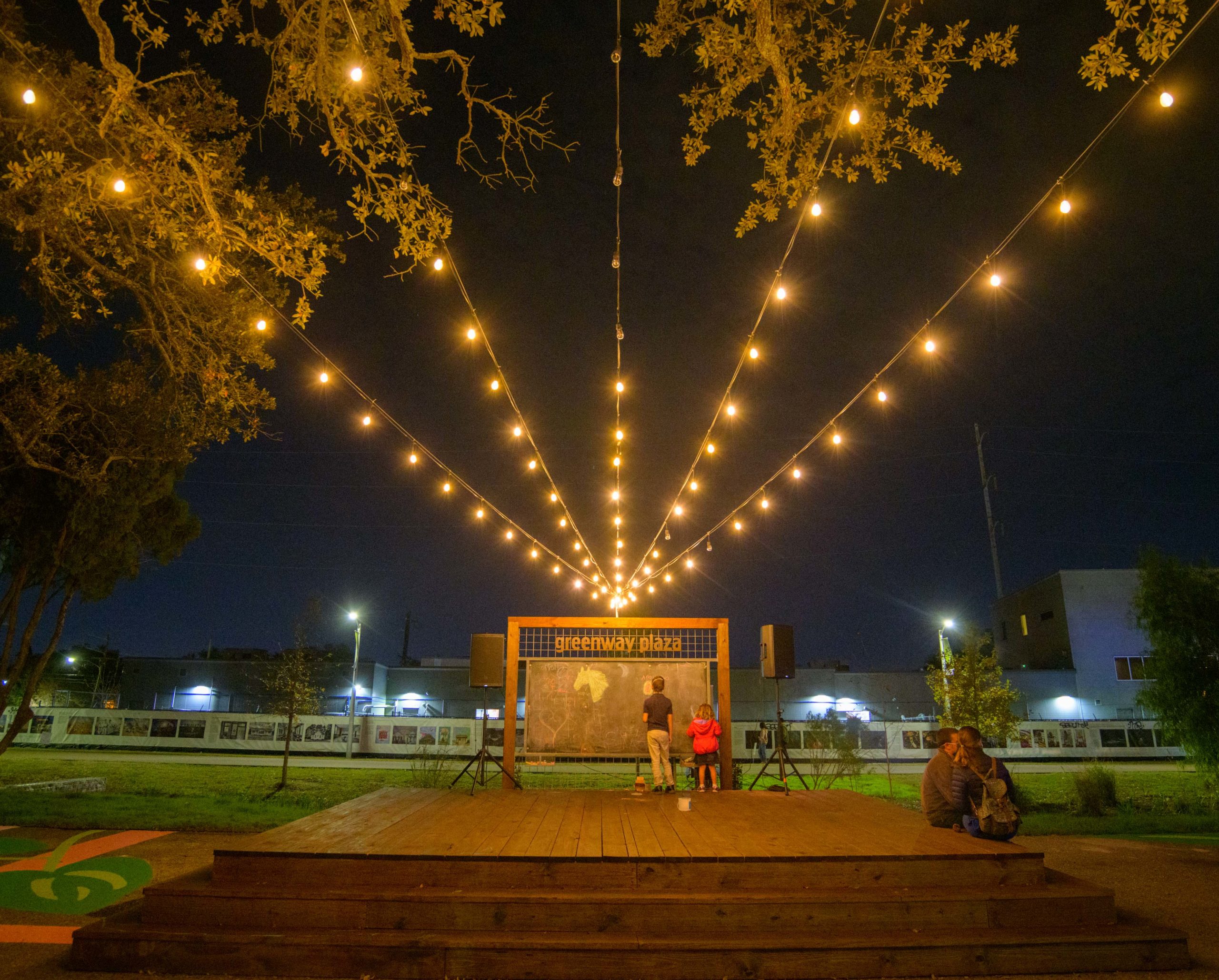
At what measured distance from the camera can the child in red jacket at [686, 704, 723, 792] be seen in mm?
9273

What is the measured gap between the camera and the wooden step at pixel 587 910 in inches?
188

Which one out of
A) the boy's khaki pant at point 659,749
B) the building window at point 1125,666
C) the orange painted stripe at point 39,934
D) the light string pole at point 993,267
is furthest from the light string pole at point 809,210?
the building window at point 1125,666

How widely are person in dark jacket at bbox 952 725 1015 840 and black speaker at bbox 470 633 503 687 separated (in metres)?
5.91

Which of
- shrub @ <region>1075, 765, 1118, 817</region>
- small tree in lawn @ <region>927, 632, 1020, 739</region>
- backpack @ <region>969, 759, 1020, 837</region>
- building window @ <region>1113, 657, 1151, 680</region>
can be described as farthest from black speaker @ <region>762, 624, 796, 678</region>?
building window @ <region>1113, 657, 1151, 680</region>

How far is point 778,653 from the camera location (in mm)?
9914

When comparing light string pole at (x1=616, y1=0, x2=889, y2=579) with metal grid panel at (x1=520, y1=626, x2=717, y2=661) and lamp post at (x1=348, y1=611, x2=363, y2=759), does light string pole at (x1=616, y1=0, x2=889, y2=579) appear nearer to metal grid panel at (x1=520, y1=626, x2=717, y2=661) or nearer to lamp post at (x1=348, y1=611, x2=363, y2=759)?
metal grid panel at (x1=520, y1=626, x2=717, y2=661)

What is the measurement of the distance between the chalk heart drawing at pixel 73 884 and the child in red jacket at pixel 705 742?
5823 mm

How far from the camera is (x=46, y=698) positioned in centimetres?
3453

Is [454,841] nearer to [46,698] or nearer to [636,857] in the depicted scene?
[636,857]

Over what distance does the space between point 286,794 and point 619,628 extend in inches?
271

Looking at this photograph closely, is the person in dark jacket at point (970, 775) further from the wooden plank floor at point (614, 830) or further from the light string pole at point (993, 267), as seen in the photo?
the light string pole at point (993, 267)

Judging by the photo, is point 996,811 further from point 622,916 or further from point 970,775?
point 622,916

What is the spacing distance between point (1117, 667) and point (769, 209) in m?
34.3

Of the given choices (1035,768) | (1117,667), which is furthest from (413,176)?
(1117,667)
